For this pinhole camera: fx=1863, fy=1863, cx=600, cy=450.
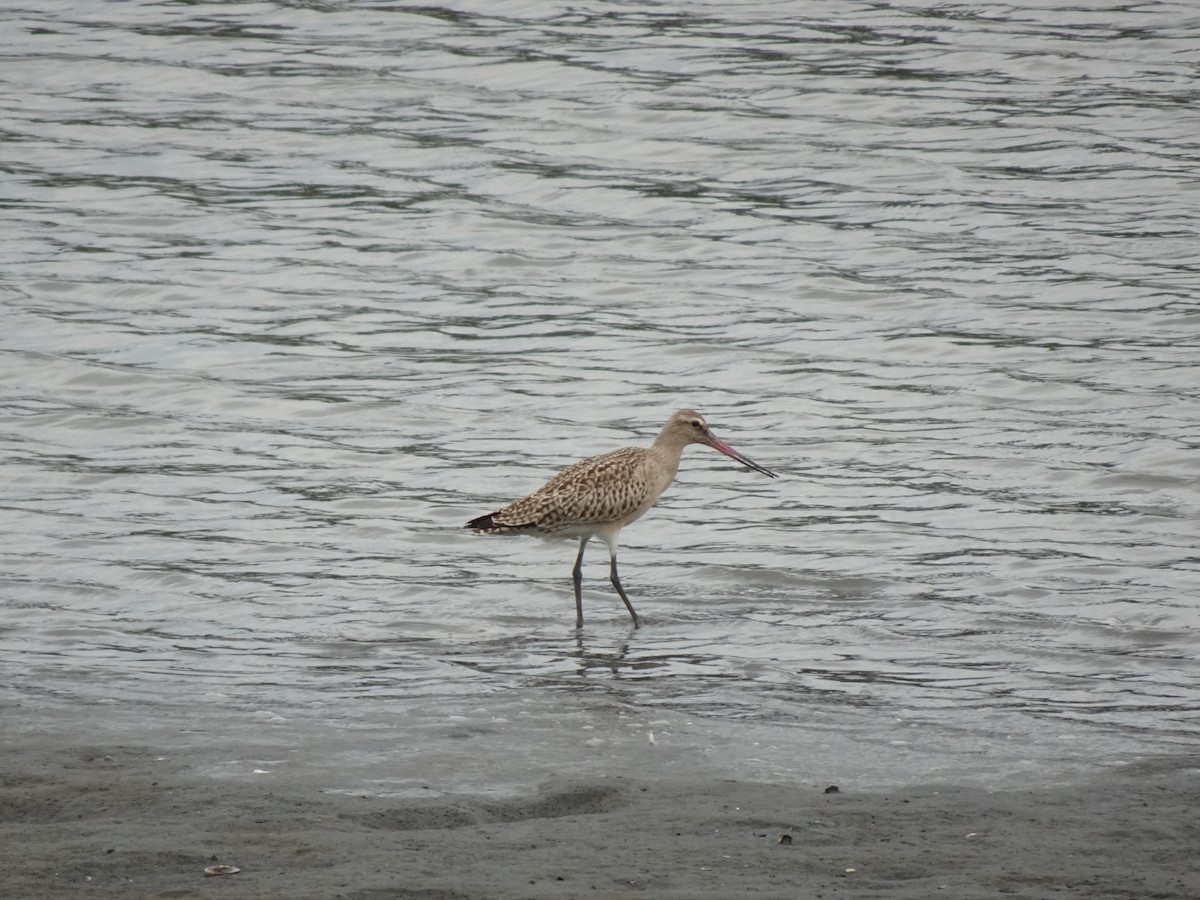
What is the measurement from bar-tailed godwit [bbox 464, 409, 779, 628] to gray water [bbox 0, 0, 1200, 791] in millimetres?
435

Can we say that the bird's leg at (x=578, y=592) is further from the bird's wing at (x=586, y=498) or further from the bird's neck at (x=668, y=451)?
the bird's neck at (x=668, y=451)

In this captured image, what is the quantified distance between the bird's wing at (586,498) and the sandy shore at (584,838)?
349 centimetres

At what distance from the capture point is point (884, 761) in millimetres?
7465

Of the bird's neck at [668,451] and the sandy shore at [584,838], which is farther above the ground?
the sandy shore at [584,838]

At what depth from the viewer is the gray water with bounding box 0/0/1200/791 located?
875 centimetres

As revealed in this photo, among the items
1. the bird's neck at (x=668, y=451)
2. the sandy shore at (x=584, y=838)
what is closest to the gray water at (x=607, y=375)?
the sandy shore at (x=584, y=838)

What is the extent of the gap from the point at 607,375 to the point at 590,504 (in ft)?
15.2

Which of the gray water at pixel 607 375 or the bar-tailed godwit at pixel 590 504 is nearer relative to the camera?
the gray water at pixel 607 375

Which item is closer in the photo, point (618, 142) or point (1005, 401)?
point (1005, 401)

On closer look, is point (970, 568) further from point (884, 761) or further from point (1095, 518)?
point (884, 761)

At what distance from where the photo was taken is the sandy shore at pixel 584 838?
5.73 m

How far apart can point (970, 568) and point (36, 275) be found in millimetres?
→ 10107

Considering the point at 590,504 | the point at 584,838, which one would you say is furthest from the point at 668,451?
the point at 584,838

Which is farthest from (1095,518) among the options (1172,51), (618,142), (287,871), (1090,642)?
(1172,51)
